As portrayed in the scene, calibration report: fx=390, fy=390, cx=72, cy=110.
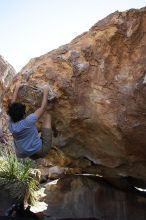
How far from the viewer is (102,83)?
6.48m

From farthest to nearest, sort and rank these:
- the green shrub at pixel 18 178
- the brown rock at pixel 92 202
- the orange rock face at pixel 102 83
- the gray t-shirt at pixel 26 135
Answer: the green shrub at pixel 18 178 → the brown rock at pixel 92 202 → the orange rock face at pixel 102 83 → the gray t-shirt at pixel 26 135

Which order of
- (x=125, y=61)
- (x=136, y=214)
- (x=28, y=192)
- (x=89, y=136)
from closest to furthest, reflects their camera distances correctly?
(x=125, y=61), (x=89, y=136), (x=136, y=214), (x=28, y=192)

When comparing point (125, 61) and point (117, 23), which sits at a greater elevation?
point (117, 23)

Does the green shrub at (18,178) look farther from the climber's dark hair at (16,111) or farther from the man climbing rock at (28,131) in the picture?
the climber's dark hair at (16,111)

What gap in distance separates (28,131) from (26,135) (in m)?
0.08

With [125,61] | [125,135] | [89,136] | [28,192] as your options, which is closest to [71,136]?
[89,136]

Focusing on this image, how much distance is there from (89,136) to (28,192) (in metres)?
4.32

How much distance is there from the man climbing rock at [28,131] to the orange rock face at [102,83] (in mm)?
448

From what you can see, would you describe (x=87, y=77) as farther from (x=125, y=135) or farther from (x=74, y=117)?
(x=125, y=135)

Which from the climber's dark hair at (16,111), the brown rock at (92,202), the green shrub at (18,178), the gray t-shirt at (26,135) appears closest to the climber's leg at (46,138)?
the gray t-shirt at (26,135)

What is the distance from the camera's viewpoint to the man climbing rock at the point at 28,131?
6066 mm

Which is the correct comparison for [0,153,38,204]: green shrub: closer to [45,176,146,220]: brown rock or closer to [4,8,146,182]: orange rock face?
[45,176,146,220]: brown rock

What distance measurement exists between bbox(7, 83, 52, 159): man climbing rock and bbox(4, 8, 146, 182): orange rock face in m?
0.45

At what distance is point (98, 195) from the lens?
8438 mm
